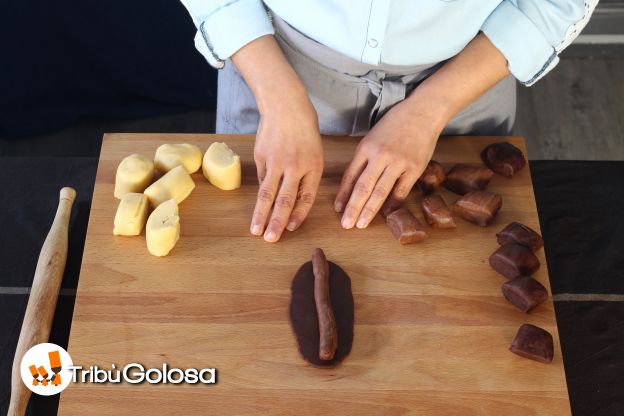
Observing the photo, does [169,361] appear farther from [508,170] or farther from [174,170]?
[508,170]

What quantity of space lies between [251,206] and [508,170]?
0.54 metres

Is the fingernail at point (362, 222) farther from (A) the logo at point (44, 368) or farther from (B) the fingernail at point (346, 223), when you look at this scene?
(A) the logo at point (44, 368)

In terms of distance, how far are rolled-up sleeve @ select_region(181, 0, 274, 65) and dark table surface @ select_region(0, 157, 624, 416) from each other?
49 cm

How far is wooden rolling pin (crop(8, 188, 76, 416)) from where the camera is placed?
1.23m

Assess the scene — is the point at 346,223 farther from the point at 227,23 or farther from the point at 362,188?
the point at 227,23

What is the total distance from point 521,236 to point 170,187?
68 cm

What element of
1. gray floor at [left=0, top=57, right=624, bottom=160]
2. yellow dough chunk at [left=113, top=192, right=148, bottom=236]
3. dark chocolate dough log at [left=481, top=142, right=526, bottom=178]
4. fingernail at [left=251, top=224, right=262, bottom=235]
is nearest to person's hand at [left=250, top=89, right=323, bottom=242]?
fingernail at [left=251, top=224, right=262, bottom=235]

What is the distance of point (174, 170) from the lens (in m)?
1.42

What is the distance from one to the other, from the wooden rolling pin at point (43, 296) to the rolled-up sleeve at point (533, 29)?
3.09 ft

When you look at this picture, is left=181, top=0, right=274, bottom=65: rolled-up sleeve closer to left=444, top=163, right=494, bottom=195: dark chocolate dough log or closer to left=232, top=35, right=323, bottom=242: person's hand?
left=232, top=35, right=323, bottom=242: person's hand

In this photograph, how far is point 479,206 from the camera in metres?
1.38

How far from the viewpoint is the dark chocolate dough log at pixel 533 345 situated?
47.4 inches

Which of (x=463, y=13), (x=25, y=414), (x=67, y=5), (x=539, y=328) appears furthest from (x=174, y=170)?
(x=67, y=5)

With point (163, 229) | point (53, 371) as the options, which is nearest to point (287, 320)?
point (163, 229)
